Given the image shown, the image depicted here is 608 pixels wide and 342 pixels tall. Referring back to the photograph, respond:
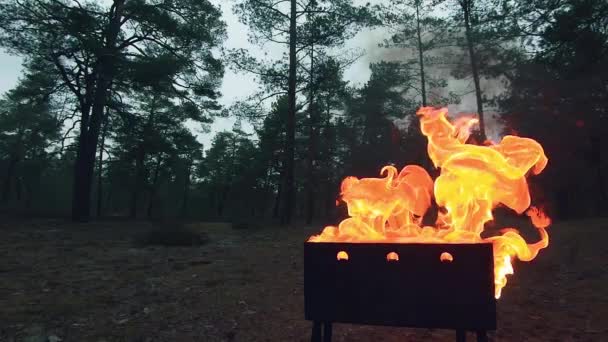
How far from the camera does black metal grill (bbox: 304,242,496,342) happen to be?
269 cm

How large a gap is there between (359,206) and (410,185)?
0.55 m

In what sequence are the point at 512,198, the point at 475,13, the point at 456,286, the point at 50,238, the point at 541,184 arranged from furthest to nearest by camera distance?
the point at 541,184
the point at 475,13
the point at 50,238
the point at 512,198
the point at 456,286

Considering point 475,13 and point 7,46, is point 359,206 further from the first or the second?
point 7,46

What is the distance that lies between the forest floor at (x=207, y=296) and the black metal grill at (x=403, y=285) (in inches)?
52.7

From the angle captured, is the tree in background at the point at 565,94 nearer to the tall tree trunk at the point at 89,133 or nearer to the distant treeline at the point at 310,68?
the distant treeline at the point at 310,68

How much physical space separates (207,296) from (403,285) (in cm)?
368

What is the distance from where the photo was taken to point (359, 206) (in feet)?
11.8

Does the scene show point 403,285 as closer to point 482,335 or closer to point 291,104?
point 482,335

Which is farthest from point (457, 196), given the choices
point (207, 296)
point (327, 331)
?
point (207, 296)

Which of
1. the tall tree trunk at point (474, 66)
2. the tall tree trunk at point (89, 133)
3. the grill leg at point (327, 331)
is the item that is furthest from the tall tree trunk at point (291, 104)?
the grill leg at point (327, 331)

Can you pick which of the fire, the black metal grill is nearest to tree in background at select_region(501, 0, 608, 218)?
the fire

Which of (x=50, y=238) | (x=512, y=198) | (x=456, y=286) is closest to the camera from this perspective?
(x=456, y=286)

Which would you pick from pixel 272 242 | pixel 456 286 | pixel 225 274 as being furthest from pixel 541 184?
pixel 456 286

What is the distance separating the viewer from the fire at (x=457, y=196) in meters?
3.30
